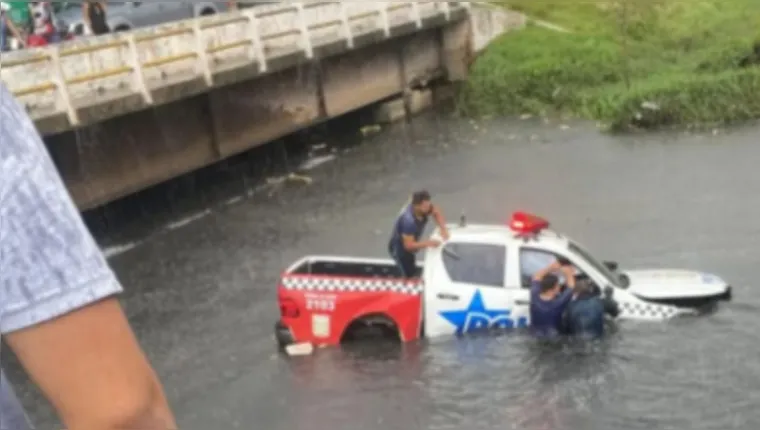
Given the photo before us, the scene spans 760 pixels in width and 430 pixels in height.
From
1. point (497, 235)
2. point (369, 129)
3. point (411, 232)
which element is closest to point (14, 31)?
point (369, 129)

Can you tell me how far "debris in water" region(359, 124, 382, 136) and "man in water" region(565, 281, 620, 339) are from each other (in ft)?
59.5

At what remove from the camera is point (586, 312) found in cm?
1441

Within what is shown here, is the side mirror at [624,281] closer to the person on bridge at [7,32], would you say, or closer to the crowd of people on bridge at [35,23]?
the crowd of people on bridge at [35,23]

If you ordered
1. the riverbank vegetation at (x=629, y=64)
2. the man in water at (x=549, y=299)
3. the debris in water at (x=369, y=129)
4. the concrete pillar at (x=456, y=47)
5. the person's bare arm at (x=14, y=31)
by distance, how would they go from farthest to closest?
the concrete pillar at (x=456, y=47) → the debris in water at (x=369, y=129) → the riverbank vegetation at (x=629, y=64) → the person's bare arm at (x=14, y=31) → the man in water at (x=549, y=299)

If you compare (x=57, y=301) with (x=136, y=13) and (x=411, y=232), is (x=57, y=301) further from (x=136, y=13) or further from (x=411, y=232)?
(x=136, y=13)

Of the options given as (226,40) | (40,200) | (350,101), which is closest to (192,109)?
(226,40)

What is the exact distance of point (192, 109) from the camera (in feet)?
84.1

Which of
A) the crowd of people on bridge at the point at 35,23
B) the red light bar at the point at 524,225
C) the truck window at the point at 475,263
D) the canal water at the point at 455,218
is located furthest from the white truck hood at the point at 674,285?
the crowd of people on bridge at the point at 35,23

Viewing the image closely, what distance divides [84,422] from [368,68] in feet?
101

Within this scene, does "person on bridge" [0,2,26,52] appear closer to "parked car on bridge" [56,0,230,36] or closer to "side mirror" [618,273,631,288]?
"parked car on bridge" [56,0,230,36]

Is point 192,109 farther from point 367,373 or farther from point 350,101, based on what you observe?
point 367,373

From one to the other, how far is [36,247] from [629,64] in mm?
32079

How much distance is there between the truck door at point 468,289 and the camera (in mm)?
14797

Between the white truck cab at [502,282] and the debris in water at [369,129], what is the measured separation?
17.6m
